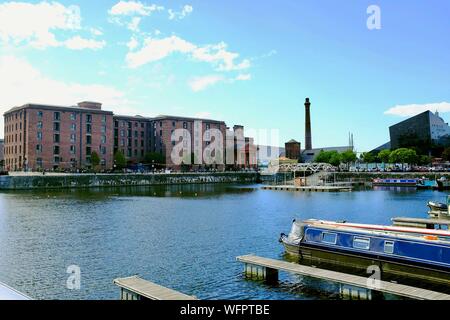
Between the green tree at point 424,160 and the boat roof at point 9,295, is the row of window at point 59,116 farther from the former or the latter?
the green tree at point 424,160

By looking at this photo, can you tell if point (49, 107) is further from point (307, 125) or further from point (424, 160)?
point (424, 160)

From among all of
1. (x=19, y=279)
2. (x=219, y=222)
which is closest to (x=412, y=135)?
(x=219, y=222)

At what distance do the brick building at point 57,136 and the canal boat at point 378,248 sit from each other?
353ft

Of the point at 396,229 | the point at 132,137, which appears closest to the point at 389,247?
the point at 396,229

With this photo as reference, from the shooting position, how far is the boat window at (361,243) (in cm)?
2572

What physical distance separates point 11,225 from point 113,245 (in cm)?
1658

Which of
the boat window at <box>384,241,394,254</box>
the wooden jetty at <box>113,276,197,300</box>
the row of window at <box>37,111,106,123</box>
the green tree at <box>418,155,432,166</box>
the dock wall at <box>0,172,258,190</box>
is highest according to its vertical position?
the row of window at <box>37,111,106,123</box>

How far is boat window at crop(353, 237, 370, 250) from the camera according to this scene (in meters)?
25.7

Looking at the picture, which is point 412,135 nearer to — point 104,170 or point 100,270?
point 104,170

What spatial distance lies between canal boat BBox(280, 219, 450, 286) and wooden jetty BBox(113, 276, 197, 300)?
12473mm

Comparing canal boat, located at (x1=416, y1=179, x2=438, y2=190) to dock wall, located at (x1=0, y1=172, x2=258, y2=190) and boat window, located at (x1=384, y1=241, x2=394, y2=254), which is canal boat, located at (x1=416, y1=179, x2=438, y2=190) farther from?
boat window, located at (x1=384, y1=241, x2=394, y2=254)

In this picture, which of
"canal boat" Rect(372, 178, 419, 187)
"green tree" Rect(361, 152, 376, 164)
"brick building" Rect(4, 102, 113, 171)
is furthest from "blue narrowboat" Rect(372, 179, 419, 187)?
"brick building" Rect(4, 102, 113, 171)

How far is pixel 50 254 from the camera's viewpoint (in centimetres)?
2998

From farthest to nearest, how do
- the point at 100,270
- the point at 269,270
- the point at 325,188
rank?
the point at 325,188, the point at 100,270, the point at 269,270
